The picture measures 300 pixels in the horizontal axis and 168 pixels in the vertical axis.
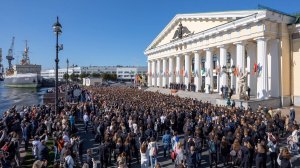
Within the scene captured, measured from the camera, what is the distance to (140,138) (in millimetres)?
12953

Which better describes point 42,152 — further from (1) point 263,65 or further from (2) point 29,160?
(1) point 263,65

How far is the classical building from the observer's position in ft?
94.2

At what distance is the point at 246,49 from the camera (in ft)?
117

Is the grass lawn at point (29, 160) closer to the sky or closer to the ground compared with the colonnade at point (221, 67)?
closer to the ground

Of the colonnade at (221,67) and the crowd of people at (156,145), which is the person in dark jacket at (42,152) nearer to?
the crowd of people at (156,145)

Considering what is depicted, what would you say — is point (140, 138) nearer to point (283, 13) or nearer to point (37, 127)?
point (37, 127)

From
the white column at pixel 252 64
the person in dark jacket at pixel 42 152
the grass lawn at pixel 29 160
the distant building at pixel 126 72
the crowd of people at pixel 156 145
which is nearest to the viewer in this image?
the crowd of people at pixel 156 145

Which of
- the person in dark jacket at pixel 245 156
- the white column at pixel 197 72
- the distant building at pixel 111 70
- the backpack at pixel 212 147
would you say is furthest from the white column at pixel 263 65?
the distant building at pixel 111 70

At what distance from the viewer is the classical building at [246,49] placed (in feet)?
94.2

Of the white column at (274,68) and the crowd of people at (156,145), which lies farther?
the white column at (274,68)

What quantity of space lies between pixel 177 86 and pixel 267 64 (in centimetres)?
1897

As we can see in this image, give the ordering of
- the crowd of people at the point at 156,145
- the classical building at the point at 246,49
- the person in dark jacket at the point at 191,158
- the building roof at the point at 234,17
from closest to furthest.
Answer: the crowd of people at the point at 156,145 → the person in dark jacket at the point at 191,158 → the building roof at the point at 234,17 → the classical building at the point at 246,49

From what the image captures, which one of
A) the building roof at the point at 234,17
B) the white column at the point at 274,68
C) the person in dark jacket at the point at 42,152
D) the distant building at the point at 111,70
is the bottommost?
the person in dark jacket at the point at 42,152

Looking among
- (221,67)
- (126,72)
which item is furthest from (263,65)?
(126,72)
